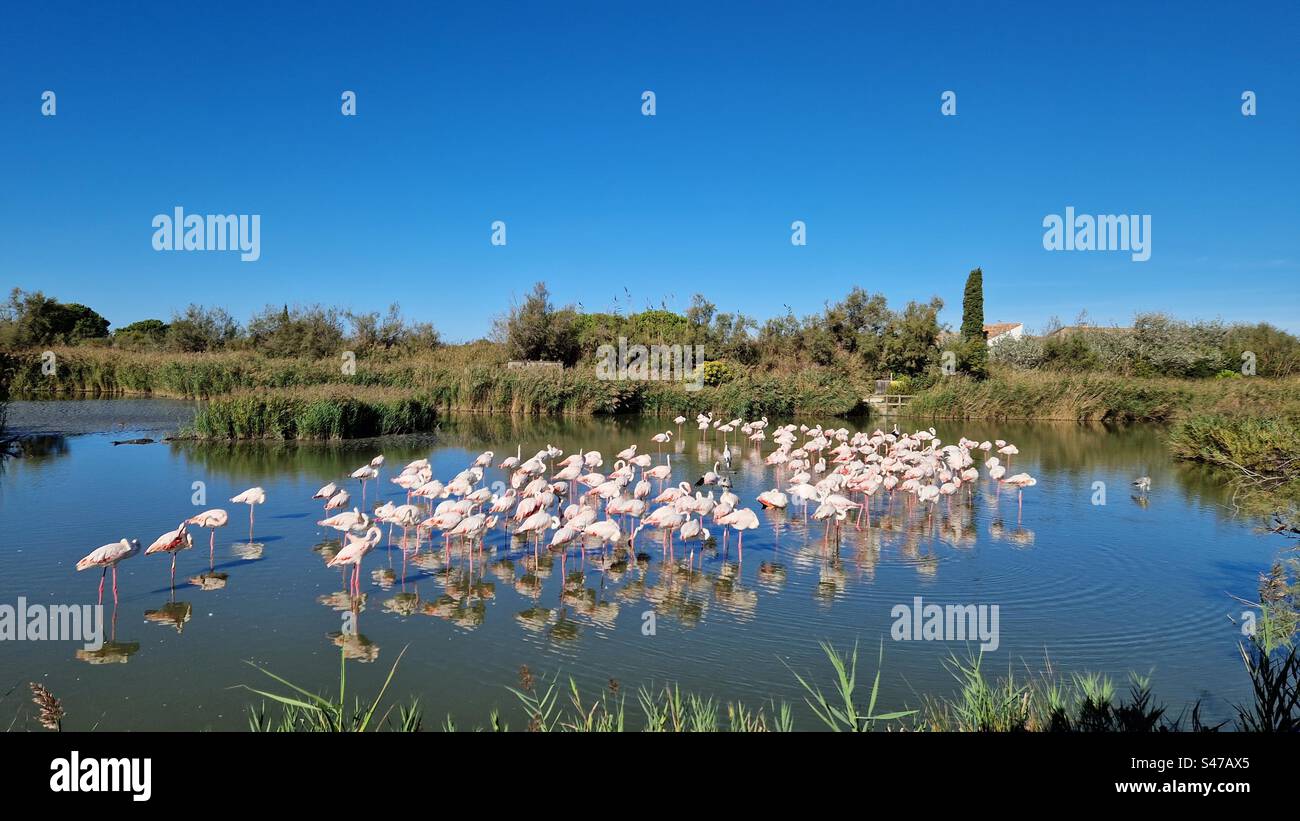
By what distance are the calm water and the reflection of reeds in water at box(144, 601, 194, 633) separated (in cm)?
3

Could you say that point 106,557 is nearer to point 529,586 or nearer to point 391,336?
point 529,586

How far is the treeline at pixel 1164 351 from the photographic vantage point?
39.7 m

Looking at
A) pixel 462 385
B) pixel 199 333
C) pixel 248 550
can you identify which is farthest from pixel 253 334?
pixel 248 550

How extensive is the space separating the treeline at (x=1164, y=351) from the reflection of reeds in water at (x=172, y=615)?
41.3 m

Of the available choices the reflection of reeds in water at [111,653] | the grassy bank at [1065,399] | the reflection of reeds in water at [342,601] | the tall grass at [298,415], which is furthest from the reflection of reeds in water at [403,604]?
the grassy bank at [1065,399]

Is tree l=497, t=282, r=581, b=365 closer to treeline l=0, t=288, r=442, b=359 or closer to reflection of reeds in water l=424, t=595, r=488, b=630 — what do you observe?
treeline l=0, t=288, r=442, b=359

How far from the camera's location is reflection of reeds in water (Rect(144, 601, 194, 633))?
6.88 m

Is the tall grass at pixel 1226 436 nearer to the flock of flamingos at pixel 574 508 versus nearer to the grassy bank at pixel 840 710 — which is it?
the flock of flamingos at pixel 574 508

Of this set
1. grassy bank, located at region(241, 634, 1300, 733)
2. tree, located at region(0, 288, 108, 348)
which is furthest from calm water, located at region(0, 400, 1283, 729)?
tree, located at region(0, 288, 108, 348)

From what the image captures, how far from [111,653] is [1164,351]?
45.8m

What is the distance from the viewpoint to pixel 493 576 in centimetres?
851
